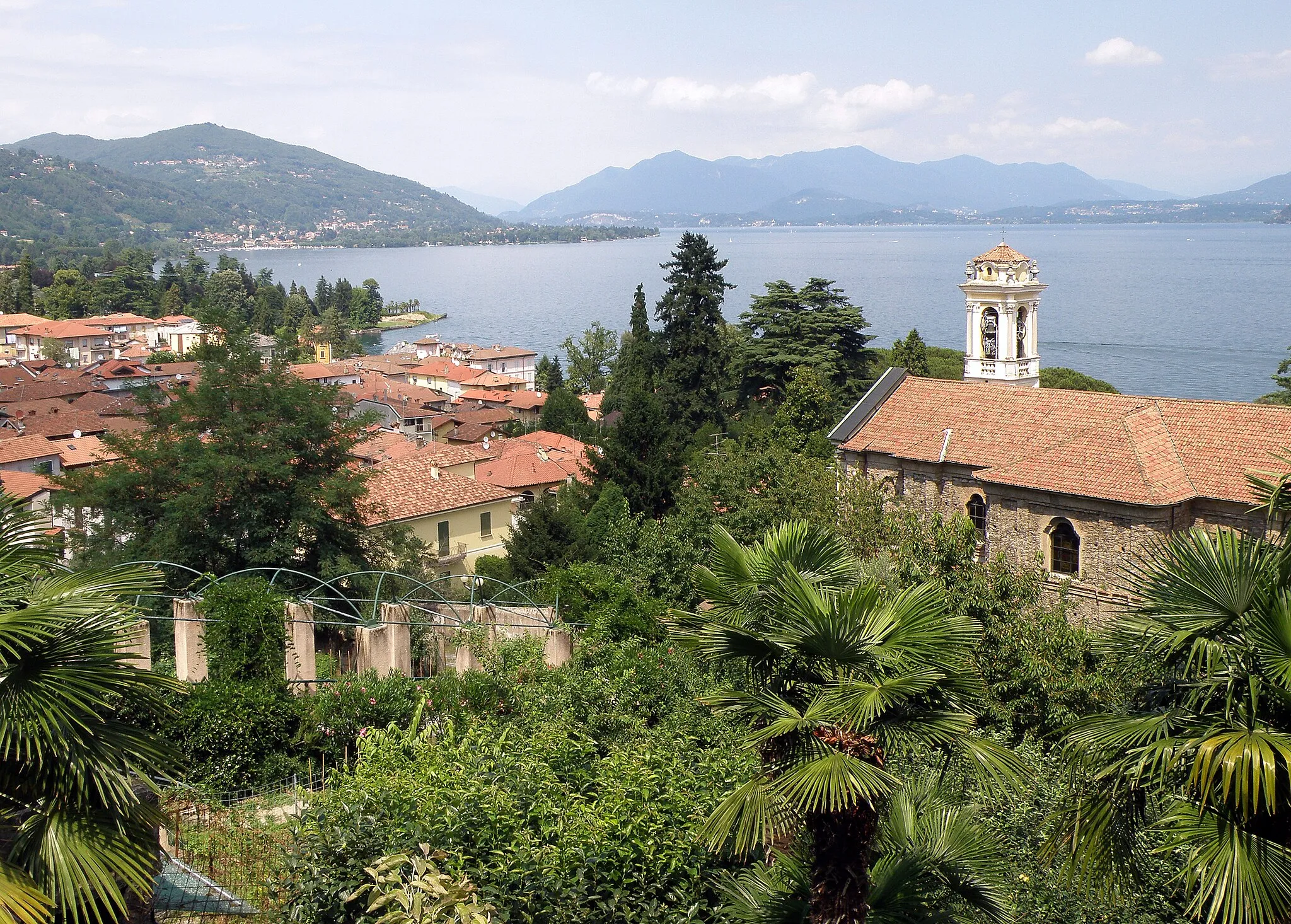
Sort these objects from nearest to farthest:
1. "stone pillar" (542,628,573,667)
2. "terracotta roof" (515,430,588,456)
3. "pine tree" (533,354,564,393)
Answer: "stone pillar" (542,628,573,667) < "terracotta roof" (515,430,588,456) < "pine tree" (533,354,564,393)

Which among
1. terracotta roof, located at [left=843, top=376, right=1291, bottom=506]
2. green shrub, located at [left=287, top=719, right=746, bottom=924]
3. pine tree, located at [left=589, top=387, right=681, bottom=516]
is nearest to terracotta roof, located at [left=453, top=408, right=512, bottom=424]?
pine tree, located at [left=589, top=387, right=681, bottom=516]

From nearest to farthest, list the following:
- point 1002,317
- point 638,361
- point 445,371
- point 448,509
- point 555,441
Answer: point 1002,317 → point 448,509 → point 638,361 → point 555,441 → point 445,371

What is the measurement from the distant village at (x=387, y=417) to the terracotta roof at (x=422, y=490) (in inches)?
2.1

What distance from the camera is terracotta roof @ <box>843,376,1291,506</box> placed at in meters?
22.0

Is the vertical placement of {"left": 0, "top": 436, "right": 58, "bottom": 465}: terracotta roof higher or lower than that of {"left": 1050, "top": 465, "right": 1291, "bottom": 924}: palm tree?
lower

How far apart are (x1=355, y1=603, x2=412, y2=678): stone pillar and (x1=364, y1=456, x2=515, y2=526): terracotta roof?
60.7 ft

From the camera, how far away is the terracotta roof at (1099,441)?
72.2 ft

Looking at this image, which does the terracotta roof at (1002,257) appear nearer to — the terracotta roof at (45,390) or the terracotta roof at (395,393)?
the terracotta roof at (395,393)

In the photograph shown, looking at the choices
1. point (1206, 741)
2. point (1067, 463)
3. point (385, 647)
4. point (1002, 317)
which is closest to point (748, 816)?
point (1206, 741)

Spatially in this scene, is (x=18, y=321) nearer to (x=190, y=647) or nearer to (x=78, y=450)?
(x=78, y=450)

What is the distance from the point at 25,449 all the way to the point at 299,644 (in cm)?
4189

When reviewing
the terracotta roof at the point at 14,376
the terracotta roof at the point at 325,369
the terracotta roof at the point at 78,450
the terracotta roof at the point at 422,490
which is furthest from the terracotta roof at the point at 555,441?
the terracotta roof at the point at 14,376

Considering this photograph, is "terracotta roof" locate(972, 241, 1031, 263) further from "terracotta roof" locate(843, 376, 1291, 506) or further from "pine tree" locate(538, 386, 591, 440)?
"pine tree" locate(538, 386, 591, 440)

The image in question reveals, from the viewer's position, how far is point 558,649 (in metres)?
15.1
